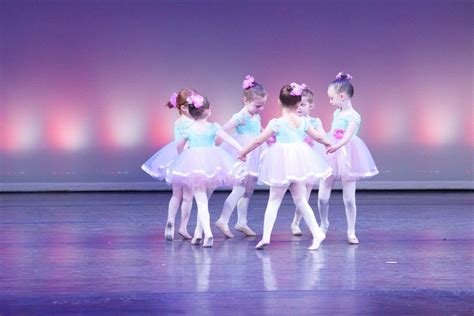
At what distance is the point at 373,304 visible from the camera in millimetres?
4379

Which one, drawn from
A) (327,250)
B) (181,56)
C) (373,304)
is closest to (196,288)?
(373,304)

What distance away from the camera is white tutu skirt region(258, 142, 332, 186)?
20.4ft

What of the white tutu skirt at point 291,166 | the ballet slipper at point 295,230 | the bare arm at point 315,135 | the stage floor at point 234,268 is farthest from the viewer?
the ballet slipper at point 295,230

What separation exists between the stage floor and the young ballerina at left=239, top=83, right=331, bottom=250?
24 cm

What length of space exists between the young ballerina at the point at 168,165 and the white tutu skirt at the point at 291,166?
0.69 m

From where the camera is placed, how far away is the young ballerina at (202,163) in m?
6.46

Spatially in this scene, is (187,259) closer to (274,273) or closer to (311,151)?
(274,273)

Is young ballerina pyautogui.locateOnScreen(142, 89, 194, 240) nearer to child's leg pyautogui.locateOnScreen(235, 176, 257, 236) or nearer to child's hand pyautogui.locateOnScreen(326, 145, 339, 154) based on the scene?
child's leg pyautogui.locateOnScreen(235, 176, 257, 236)

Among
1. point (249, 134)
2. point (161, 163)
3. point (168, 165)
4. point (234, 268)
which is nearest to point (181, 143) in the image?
point (168, 165)

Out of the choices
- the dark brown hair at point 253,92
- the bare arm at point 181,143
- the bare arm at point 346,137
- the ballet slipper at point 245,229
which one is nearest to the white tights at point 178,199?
the bare arm at point 181,143

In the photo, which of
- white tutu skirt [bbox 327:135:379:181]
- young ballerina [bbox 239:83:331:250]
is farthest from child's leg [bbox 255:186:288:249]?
white tutu skirt [bbox 327:135:379:181]

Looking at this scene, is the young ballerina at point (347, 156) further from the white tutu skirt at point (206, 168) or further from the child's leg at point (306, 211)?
the white tutu skirt at point (206, 168)

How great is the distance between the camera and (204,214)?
6.42 m

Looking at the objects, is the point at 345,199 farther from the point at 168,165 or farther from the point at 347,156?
the point at 168,165
